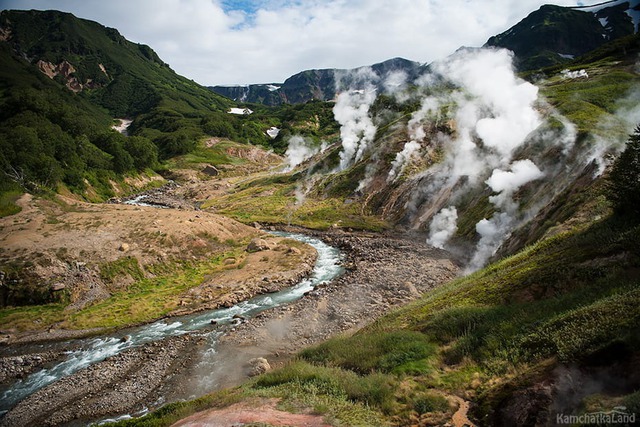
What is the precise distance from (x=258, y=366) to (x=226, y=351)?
170 inches

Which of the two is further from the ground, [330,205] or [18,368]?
[330,205]

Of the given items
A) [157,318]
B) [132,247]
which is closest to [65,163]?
[132,247]

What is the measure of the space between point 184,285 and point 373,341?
96.1ft

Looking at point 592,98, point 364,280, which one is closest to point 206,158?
point 364,280

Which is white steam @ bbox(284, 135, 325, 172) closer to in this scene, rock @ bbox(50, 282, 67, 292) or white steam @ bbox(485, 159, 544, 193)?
white steam @ bbox(485, 159, 544, 193)

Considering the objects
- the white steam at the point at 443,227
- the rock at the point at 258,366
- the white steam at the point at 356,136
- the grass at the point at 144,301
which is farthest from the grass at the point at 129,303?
the white steam at the point at 356,136

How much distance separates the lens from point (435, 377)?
12586mm

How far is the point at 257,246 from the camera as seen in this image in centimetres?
5053

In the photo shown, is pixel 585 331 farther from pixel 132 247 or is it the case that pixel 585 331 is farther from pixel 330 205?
pixel 330 205

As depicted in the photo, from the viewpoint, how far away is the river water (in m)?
23.6

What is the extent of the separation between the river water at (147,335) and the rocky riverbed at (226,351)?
1.05m

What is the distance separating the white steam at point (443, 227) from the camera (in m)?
51.0

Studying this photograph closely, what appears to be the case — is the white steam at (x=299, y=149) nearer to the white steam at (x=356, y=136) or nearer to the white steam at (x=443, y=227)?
the white steam at (x=356, y=136)

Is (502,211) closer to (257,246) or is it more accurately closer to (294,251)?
(294,251)
